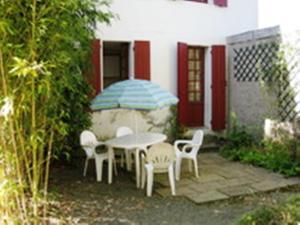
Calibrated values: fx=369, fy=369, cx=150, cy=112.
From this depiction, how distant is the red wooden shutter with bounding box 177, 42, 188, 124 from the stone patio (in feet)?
5.48

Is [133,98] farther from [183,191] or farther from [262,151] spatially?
[262,151]

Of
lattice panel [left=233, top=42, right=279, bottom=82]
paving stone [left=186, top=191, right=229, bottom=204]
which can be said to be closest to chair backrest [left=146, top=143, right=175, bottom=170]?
paving stone [left=186, top=191, right=229, bottom=204]

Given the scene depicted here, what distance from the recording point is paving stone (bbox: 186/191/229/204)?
15.5 ft

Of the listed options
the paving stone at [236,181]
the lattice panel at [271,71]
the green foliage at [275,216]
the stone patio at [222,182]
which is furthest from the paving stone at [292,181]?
the green foliage at [275,216]

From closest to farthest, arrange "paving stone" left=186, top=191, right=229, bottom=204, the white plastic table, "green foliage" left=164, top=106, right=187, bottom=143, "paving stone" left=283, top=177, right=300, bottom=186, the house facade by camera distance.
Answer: "paving stone" left=186, top=191, right=229, bottom=204, the white plastic table, "paving stone" left=283, top=177, right=300, bottom=186, the house facade, "green foliage" left=164, top=106, right=187, bottom=143

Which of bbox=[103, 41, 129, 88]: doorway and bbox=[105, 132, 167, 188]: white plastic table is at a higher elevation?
bbox=[103, 41, 129, 88]: doorway

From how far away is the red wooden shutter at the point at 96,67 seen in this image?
286 inches

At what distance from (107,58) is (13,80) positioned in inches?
307

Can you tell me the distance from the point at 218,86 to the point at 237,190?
381cm

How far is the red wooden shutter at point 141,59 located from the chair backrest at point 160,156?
306 cm

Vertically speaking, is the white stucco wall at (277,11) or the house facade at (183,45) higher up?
the white stucco wall at (277,11)

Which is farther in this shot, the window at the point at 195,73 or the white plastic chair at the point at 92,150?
the window at the point at 195,73

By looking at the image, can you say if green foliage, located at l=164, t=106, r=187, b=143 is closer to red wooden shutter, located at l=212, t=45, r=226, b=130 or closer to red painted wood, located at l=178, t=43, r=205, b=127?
red painted wood, located at l=178, t=43, r=205, b=127

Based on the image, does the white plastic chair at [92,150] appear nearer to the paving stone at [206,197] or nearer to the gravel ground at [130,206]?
the gravel ground at [130,206]
